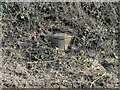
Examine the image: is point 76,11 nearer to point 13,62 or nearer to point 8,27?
point 8,27

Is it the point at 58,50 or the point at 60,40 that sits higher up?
the point at 60,40

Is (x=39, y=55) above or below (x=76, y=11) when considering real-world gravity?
below

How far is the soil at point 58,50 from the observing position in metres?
4.03

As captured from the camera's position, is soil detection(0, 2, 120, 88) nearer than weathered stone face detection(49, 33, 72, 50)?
Yes

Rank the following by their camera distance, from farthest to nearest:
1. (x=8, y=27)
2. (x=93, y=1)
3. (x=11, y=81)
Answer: (x=93, y=1), (x=8, y=27), (x=11, y=81)

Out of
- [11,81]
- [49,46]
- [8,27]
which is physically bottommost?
[11,81]

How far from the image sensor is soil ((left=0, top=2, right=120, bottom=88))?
4031 mm

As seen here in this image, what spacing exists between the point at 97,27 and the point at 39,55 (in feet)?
4.23

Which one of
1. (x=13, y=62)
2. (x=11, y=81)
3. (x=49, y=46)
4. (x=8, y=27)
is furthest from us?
(x=8, y=27)

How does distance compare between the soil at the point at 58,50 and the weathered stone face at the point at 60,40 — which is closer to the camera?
the soil at the point at 58,50

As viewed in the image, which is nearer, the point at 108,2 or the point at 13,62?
the point at 13,62

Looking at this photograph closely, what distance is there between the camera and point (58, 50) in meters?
4.59

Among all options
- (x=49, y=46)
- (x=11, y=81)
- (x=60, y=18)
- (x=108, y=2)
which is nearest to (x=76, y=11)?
(x=60, y=18)

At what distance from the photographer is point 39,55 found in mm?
4449
